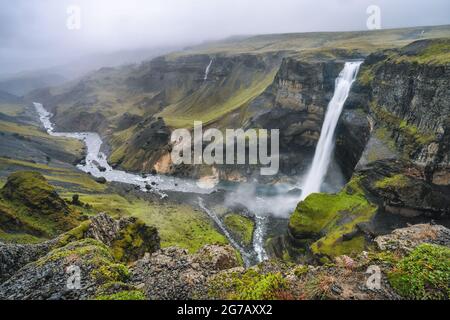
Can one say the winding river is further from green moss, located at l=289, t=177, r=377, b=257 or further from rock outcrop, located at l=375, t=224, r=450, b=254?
rock outcrop, located at l=375, t=224, r=450, b=254

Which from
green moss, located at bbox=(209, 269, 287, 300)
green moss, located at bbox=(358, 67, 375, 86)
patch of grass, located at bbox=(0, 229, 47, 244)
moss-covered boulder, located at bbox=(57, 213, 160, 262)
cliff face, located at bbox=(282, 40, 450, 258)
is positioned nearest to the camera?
green moss, located at bbox=(209, 269, 287, 300)

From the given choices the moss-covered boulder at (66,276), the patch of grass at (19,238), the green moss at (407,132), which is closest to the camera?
the moss-covered boulder at (66,276)

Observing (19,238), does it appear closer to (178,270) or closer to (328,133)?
(178,270)

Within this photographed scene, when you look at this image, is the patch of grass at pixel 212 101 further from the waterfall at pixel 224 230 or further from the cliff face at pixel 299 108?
the waterfall at pixel 224 230

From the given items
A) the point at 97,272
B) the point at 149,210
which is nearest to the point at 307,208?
the point at 149,210

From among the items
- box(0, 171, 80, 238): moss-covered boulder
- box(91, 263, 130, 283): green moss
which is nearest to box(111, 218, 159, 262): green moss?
box(0, 171, 80, 238): moss-covered boulder

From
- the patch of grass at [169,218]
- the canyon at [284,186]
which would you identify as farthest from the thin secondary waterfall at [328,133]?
the patch of grass at [169,218]
